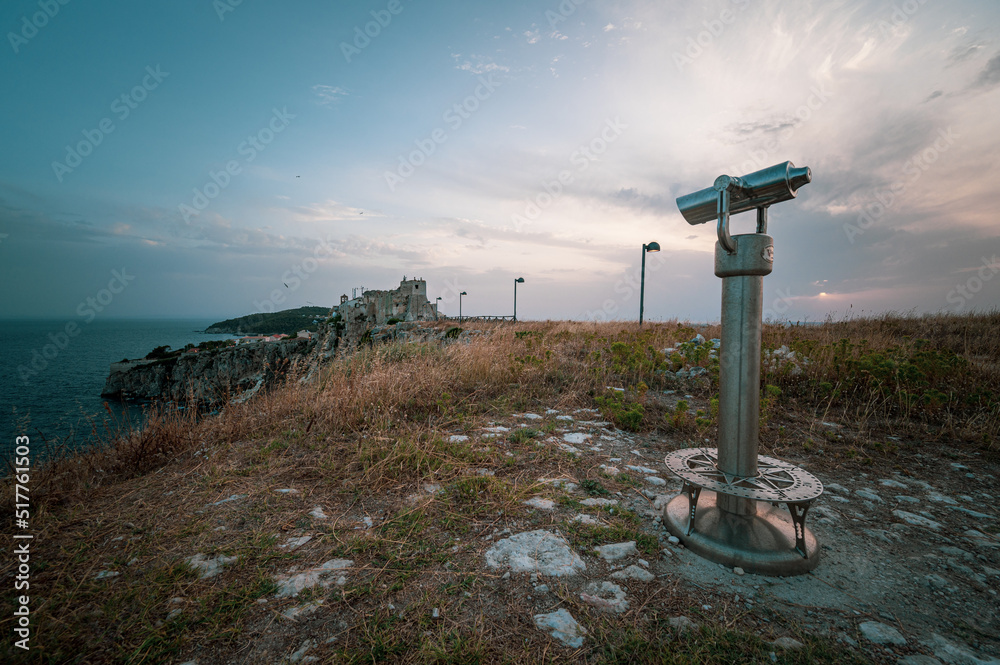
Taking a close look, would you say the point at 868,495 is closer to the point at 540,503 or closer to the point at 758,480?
the point at 758,480

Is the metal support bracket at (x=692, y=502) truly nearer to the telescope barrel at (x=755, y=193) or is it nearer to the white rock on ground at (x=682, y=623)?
the white rock on ground at (x=682, y=623)

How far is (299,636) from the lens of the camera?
4.95 ft

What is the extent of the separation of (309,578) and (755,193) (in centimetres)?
301

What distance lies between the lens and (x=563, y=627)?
5.03ft

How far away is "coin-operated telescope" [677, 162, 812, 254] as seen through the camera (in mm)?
1956

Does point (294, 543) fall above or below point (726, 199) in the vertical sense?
below

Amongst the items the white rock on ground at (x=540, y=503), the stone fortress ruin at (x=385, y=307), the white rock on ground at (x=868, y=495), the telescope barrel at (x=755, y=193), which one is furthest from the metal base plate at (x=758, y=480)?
the stone fortress ruin at (x=385, y=307)

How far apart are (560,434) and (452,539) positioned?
1.96m

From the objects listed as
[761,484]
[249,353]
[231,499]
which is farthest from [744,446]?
[249,353]

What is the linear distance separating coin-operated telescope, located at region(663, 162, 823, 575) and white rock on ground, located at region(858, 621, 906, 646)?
348 mm

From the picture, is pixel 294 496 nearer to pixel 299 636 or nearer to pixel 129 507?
pixel 129 507

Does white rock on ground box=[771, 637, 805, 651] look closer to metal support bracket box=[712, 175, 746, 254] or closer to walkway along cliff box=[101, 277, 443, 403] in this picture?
metal support bracket box=[712, 175, 746, 254]

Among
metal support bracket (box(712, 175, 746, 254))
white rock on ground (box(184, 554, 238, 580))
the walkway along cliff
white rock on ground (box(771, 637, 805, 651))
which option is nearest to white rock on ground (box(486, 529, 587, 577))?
white rock on ground (box(771, 637, 805, 651))

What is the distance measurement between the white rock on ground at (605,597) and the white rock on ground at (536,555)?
0.42 ft
